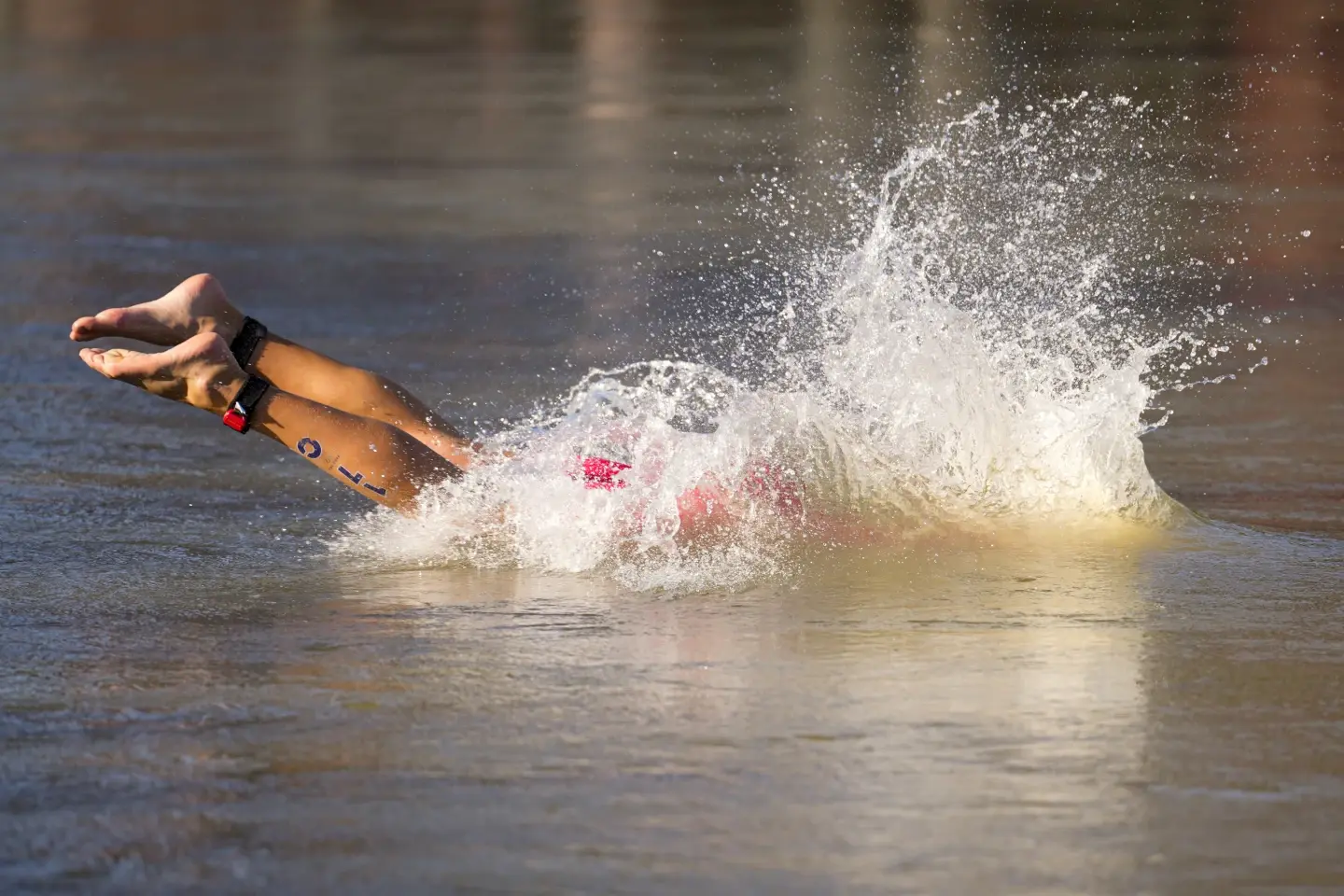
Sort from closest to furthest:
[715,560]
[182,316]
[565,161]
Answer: [715,560] < [182,316] < [565,161]

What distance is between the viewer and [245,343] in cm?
591

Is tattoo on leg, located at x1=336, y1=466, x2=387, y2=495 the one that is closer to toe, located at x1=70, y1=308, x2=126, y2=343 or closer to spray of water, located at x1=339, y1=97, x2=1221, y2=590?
spray of water, located at x1=339, y1=97, x2=1221, y2=590

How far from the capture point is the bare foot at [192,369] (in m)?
5.37

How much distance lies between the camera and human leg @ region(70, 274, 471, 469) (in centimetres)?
578

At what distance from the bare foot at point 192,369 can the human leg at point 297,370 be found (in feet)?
1.12

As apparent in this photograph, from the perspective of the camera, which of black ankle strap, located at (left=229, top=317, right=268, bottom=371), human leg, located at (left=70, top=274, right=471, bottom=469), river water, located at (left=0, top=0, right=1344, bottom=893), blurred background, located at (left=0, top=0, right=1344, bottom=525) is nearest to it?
river water, located at (left=0, top=0, right=1344, bottom=893)

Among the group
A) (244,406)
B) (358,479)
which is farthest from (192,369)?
(358,479)

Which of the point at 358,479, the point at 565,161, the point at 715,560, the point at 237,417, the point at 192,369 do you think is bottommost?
the point at 715,560

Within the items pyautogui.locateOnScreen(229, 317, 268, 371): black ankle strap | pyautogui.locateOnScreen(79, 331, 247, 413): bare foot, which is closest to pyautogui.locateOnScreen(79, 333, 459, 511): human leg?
pyautogui.locateOnScreen(79, 331, 247, 413): bare foot

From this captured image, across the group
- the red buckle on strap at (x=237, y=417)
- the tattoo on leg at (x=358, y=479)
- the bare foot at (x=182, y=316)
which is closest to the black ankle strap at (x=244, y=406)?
the red buckle on strap at (x=237, y=417)

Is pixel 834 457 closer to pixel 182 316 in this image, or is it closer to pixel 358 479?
pixel 358 479

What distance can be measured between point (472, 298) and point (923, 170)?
3571 millimetres

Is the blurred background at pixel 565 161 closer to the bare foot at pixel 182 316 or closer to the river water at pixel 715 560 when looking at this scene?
the river water at pixel 715 560

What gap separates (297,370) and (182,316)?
346mm
